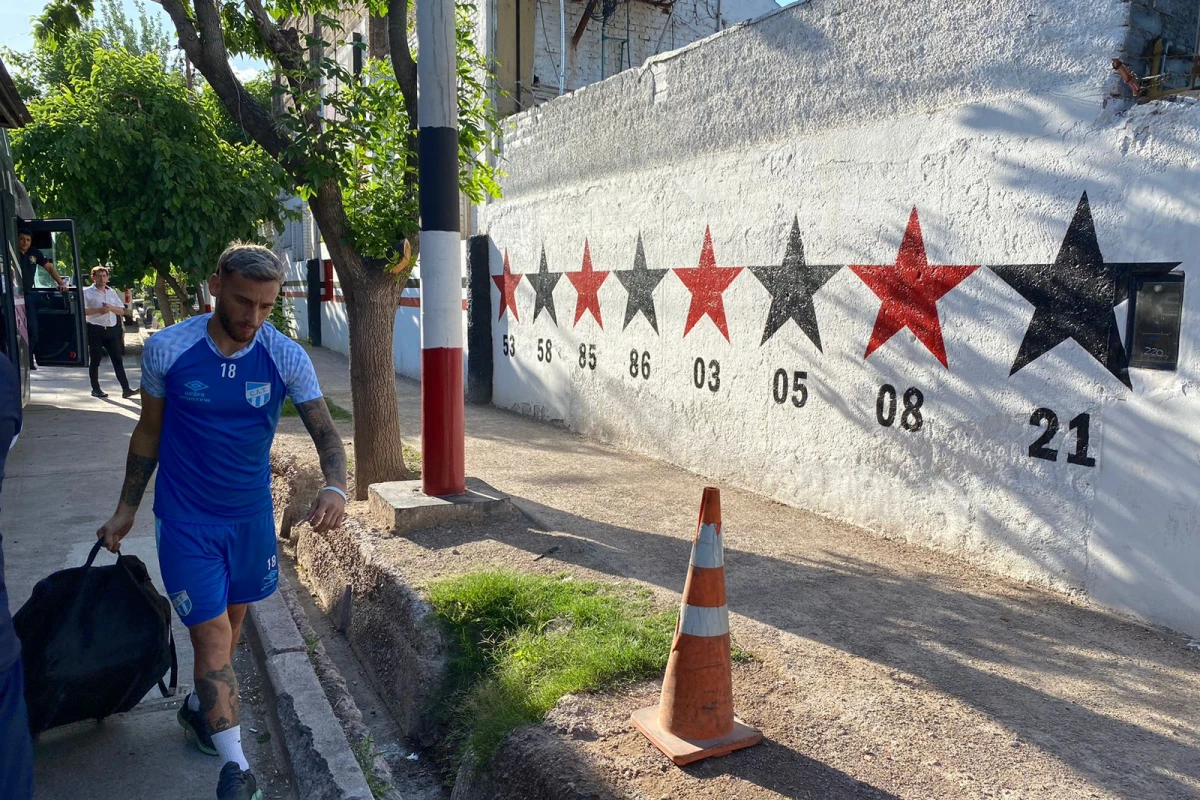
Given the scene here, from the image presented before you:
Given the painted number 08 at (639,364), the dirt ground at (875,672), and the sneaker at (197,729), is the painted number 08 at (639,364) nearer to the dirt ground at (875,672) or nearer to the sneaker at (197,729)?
the dirt ground at (875,672)

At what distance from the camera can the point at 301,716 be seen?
133 inches

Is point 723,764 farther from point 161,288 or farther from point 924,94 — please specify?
point 161,288

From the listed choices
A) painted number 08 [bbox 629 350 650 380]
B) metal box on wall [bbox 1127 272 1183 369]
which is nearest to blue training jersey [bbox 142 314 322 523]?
metal box on wall [bbox 1127 272 1183 369]

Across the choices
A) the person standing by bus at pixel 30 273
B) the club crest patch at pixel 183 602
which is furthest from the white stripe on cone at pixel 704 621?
the person standing by bus at pixel 30 273

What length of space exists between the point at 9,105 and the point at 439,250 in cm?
407

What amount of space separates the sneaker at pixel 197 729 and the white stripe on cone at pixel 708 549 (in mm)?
1926

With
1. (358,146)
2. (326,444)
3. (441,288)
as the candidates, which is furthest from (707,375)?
(326,444)

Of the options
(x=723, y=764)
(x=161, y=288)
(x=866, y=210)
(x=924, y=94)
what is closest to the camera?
(x=723, y=764)

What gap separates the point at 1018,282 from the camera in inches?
175

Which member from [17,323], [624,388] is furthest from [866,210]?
[17,323]

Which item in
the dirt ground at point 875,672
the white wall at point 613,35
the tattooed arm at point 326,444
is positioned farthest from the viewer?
the white wall at point 613,35

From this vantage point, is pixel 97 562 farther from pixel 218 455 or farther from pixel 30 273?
pixel 30 273

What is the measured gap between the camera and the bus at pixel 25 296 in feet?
23.4

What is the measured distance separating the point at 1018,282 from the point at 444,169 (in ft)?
10.4
